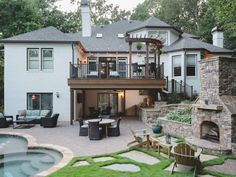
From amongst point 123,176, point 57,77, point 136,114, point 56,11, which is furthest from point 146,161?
point 56,11

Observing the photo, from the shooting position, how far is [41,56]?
60.0ft

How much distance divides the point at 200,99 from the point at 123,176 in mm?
6088

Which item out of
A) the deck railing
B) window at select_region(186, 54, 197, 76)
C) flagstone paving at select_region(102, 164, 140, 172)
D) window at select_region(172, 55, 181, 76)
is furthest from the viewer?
window at select_region(172, 55, 181, 76)

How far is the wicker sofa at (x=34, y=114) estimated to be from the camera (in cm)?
1694

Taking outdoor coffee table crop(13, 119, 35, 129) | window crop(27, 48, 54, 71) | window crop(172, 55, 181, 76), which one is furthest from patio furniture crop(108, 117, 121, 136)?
window crop(172, 55, 181, 76)

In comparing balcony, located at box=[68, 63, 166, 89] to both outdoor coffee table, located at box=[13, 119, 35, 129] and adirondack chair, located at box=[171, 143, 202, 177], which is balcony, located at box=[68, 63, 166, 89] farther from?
adirondack chair, located at box=[171, 143, 202, 177]

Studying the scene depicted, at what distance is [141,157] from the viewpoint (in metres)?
9.31

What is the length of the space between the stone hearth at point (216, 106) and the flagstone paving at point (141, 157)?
239 cm

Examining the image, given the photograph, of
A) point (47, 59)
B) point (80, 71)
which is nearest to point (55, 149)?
point (80, 71)

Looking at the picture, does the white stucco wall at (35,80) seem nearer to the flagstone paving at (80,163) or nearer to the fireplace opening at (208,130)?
the flagstone paving at (80,163)

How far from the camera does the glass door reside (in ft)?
76.9

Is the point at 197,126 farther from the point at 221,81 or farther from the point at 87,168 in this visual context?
Result: the point at 87,168

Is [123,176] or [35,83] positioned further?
[35,83]

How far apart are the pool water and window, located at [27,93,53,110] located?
6254 mm
